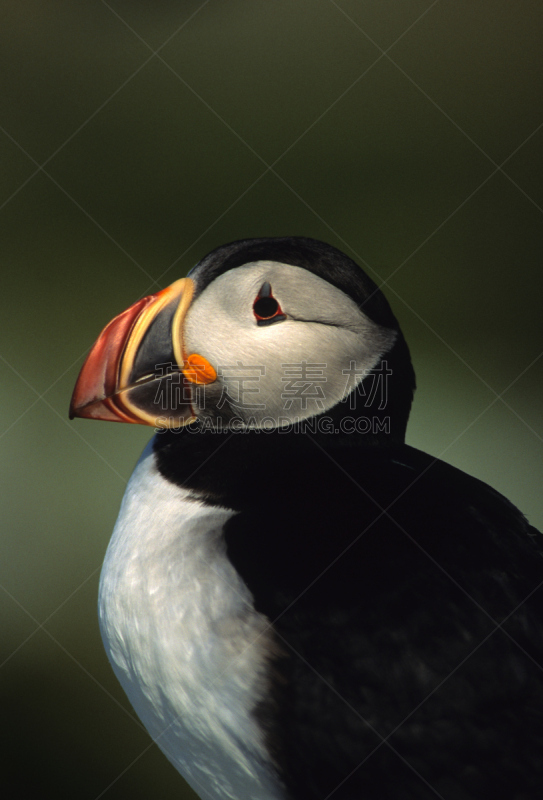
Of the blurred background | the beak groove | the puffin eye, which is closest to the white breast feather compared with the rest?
the beak groove

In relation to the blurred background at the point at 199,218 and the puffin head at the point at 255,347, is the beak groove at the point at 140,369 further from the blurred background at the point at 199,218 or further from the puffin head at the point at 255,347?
the blurred background at the point at 199,218

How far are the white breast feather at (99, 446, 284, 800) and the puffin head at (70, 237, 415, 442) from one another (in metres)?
0.13

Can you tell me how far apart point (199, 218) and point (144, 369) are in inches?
43.6

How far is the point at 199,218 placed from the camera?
1852 mm

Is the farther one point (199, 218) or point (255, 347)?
point (199, 218)

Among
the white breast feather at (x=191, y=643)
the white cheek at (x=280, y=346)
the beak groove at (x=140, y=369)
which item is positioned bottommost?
the white breast feather at (x=191, y=643)

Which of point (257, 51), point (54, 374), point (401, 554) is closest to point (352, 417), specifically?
point (401, 554)

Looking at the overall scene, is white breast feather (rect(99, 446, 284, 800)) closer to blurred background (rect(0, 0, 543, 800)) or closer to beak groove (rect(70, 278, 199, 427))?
beak groove (rect(70, 278, 199, 427))

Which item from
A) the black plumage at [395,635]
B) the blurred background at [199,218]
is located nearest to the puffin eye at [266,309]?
the black plumage at [395,635]

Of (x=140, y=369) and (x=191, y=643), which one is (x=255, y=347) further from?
(x=191, y=643)

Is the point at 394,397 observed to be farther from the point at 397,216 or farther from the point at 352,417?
the point at 397,216

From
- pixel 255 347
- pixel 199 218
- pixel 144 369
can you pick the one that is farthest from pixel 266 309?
pixel 199 218

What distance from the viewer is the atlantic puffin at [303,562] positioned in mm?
657

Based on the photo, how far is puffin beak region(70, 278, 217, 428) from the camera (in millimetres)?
836
